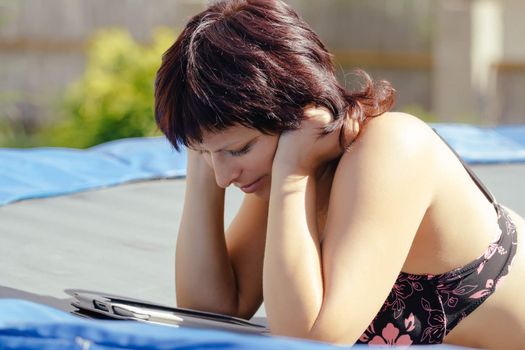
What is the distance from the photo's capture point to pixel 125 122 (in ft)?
18.2

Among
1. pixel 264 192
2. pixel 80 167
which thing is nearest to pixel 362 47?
pixel 80 167

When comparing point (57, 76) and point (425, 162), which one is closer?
point (425, 162)

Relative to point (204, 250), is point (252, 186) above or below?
above

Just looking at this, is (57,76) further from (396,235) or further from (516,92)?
(396,235)

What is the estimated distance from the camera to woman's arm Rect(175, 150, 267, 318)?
2.13 m

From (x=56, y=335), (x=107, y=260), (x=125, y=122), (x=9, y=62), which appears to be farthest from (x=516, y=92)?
(x=56, y=335)

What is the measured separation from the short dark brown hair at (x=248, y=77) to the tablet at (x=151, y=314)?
306 mm

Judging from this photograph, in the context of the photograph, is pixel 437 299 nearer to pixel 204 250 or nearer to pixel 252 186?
pixel 252 186

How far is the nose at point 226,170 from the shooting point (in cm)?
186

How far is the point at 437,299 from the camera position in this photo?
1.85m

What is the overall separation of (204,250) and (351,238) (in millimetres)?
492

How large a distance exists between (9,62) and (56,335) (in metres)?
6.16

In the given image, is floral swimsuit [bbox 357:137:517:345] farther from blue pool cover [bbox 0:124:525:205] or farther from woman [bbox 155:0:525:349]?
blue pool cover [bbox 0:124:525:205]

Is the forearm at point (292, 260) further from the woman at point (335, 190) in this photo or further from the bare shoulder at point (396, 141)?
the bare shoulder at point (396, 141)
